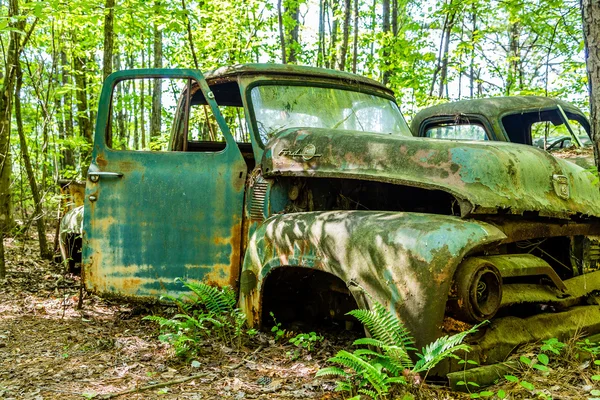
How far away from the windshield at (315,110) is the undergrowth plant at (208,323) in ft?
3.72

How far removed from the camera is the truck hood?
115 inches

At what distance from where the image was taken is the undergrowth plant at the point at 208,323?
3400mm

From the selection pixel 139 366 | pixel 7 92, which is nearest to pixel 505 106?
pixel 139 366

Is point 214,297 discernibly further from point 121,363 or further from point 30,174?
point 30,174

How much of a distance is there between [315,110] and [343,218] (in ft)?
4.64

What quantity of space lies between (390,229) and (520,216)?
0.83 m

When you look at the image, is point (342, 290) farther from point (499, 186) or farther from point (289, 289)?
point (499, 186)

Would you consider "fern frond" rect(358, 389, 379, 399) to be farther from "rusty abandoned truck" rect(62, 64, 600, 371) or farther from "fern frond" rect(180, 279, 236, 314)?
"fern frond" rect(180, 279, 236, 314)

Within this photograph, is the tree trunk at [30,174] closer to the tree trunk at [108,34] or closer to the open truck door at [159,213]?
the tree trunk at [108,34]

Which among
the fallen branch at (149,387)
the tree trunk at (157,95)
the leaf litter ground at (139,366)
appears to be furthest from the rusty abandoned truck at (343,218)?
the tree trunk at (157,95)

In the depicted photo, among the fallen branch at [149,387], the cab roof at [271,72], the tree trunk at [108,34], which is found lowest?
the fallen branch at [149,387]

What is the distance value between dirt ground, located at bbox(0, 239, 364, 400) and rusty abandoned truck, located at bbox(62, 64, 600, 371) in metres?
0.33

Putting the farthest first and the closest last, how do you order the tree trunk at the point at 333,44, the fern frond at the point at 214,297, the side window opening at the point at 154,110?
the tree trunk at the point at 333,44 → the side window opening at the point at 154,110 → the fern frond at the point at 214,297

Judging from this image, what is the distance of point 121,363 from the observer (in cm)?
328
